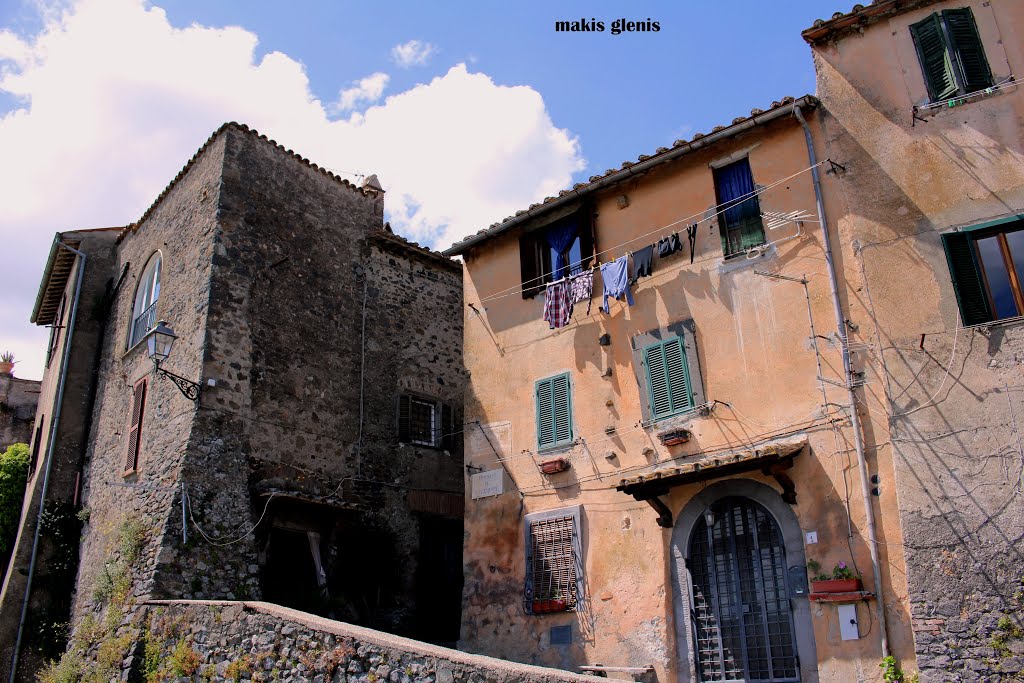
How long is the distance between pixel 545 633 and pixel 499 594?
117 centimetres

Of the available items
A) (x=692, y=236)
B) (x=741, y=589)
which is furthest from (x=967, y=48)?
(x=741, y=589)

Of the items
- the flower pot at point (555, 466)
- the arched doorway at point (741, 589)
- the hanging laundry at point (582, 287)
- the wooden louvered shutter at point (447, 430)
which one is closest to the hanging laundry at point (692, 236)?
the hanging laundry at point (582, 287)

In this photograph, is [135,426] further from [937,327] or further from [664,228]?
[937,327]

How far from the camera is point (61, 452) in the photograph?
20016 mm

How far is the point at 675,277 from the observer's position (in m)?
14.0

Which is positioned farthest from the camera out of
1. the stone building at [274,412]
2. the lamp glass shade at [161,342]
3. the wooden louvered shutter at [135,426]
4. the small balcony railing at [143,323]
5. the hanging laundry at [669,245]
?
the small balcony railing at [143,323]

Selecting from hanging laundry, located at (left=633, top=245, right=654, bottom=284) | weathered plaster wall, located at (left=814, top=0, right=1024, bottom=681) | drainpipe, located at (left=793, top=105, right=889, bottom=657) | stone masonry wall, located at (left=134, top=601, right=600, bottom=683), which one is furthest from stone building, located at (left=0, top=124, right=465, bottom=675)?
weathered plaster wall, located at (left=814, top=0, right=1024, bottom=681)

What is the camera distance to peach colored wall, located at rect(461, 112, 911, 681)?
11586mm

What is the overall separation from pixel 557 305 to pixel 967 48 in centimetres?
733

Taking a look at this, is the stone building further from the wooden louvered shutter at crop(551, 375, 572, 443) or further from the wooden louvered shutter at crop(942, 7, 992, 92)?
the wooden louvered shutter at crop(942, 7, 992, 92)

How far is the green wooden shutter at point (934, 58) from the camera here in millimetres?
11906

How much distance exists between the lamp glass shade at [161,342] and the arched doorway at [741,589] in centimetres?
964

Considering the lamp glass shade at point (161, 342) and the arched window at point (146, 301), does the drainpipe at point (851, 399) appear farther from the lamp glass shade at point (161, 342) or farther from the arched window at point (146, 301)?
the arched window at point (146, 301)

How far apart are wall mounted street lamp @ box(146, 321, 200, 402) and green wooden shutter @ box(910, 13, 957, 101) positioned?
42.5ft
